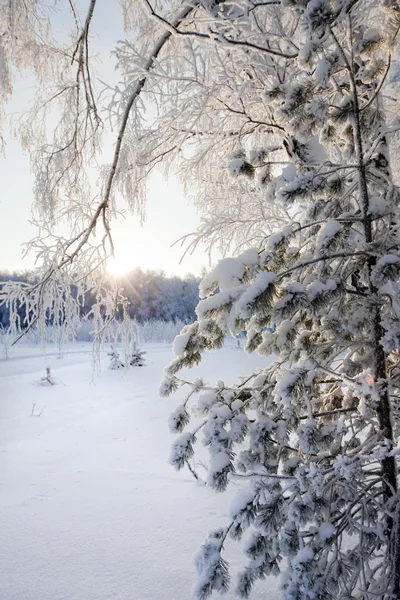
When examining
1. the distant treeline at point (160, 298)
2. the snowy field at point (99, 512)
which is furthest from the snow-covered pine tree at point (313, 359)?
the distant treeline at point (160, 298)

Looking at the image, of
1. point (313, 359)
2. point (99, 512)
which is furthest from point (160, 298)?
point (313, 359)

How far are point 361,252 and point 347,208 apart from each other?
0.65 m

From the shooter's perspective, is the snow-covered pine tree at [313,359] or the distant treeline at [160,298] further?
the distant treeline at [160,298]

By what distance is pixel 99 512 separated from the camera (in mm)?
3480

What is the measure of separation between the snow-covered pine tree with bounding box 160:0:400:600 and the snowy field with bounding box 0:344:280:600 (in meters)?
1.03

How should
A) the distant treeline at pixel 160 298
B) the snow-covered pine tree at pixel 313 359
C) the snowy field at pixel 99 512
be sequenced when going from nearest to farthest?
1. the snow-covered pine tree at pixel 313 359
2. the snowy field at pixel 99 512
3. the distant treeline at pixel 160 298

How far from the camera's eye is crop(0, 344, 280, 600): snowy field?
2455mm

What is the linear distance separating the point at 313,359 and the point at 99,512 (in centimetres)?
278

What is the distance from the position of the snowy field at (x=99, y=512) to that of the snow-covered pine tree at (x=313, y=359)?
103 centimetres

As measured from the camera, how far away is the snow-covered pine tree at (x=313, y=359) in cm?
154

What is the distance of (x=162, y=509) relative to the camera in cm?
351

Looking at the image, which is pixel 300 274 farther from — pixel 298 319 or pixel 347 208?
pixel 347 208

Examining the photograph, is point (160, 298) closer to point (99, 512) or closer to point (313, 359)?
point (99, 512)

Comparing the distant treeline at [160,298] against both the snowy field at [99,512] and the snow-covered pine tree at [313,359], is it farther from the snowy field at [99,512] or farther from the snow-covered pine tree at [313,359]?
the snow-covered pine tree at [313,359]
